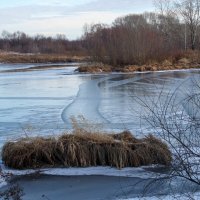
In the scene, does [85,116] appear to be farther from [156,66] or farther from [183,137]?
[156,66]

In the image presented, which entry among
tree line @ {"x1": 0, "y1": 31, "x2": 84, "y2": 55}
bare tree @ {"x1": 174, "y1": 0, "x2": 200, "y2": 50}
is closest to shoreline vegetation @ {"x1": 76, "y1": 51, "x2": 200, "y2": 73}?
bare tree @ {"x1": 174, "y1": 0, "x2": 200, "y2": 50}

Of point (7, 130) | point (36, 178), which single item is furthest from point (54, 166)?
point (7, 130)

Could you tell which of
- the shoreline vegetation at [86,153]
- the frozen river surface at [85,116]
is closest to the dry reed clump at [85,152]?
the shoreline vegetation at [86,153]

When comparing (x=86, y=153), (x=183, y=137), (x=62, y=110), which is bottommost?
(x=62, y=110)

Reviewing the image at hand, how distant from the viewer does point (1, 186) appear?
7.15m

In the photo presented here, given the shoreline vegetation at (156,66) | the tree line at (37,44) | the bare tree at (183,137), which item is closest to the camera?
the bare tree at (183,137)

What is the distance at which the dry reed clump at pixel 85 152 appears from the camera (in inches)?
319

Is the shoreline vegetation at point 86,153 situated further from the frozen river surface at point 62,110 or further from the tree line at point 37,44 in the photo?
the tree line at point 37,44

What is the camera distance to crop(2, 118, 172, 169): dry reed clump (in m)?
8.11

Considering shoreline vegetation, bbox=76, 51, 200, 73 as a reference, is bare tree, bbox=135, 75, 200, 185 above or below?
above

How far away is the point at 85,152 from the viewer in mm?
8219

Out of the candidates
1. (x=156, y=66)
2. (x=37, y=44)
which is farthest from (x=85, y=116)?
(x=37, y=44)

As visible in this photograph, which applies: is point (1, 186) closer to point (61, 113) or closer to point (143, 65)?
point (61, 113)

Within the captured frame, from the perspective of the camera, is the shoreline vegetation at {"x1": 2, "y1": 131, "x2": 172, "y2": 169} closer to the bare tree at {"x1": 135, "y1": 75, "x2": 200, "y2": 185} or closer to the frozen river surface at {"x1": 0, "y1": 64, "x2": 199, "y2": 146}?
the frozen river surface at {"x1": 0, "y1": 64, "x2": 199, "y2": 146}
